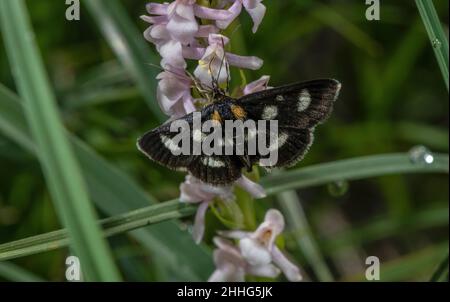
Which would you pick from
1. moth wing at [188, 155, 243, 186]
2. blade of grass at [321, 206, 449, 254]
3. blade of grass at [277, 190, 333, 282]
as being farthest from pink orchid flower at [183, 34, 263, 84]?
blade of grass at [321, 206, 449, 254]

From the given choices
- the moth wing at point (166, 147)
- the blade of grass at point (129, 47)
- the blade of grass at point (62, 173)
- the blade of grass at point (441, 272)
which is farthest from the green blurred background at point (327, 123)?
the blade of grass at point (62, 173)

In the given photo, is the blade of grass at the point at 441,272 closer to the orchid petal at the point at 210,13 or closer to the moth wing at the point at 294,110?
the moth wing at the point at 294,110

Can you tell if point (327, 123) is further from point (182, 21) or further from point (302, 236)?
point (182, 21)

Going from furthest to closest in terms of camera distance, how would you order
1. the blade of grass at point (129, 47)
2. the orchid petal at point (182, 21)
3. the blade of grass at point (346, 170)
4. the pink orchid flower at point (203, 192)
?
the blade of grass at point (129, 47), the blade of grass at point (346, 170), the pink orchid flower at point (203, 192), the orchid petal at point (182, 21)

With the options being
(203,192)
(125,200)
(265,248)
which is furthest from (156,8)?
(125,200)

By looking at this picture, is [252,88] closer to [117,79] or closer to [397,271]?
[397,271]

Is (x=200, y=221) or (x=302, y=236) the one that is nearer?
(x=200, y=221)
